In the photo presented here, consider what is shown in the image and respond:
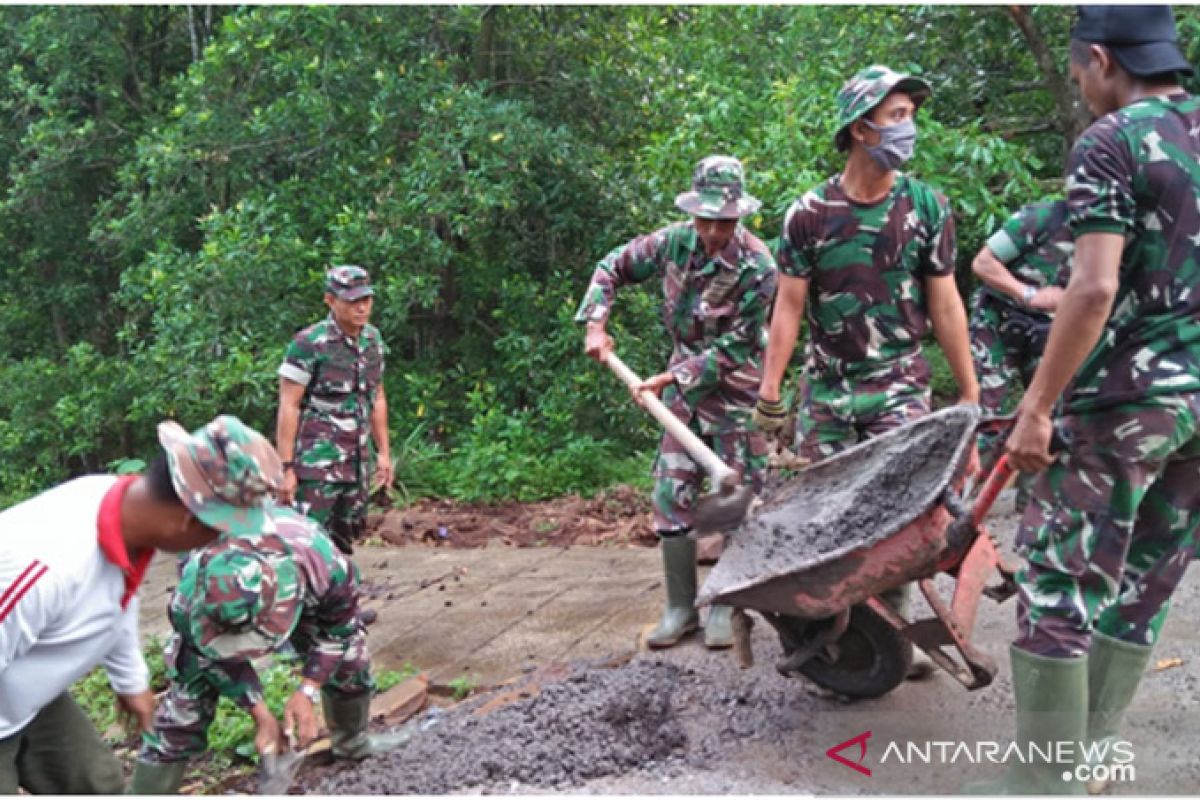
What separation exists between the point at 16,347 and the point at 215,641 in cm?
1276

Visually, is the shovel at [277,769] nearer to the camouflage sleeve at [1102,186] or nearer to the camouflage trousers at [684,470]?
the camouflage trousers at [684,470]

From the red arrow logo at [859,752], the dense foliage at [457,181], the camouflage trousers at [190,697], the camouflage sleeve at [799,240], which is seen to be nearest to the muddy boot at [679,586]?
the red arrow logo at [859,752]

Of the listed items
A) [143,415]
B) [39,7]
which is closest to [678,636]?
[143,415]

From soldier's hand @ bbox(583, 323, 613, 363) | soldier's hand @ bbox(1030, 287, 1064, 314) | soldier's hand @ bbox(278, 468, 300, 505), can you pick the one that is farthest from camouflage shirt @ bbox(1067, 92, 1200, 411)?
soldier's hand @ bbox(278, 468, 300, 505)

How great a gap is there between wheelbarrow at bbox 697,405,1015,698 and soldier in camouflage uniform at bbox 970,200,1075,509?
0.34 m

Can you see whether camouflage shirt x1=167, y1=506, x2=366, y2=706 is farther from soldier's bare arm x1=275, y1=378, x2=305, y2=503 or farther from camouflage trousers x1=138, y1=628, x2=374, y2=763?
soldier's bare arm x1=275, y1=378, x2=305, y2=503

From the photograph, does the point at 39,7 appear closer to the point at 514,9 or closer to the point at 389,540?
the point at 514,9

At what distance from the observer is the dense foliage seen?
403 inches

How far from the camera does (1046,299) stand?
5020 mm

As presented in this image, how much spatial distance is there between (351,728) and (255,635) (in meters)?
1.06

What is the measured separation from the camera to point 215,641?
3.59 metres

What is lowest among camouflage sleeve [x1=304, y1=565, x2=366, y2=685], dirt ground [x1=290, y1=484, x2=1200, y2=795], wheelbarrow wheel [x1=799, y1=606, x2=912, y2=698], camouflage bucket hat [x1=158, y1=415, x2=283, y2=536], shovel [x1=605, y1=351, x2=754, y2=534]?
dirt ground [x1=290, y1=484, x2=1200, y2=795]

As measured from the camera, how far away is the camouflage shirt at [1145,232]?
9.87ft

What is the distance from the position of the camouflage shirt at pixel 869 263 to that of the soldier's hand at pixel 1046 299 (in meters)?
0.67
